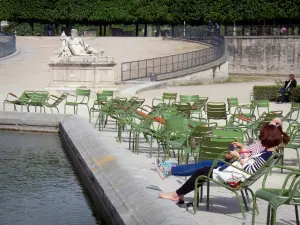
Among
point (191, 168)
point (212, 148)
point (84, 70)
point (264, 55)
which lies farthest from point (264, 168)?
point (264, 55)

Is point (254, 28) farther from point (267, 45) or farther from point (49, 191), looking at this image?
point (49, 191)

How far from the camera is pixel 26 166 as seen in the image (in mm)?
13305

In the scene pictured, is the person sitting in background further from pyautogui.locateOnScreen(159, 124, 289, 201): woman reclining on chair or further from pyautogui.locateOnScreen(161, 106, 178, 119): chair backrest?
pyautogui.locateOnScreen(159, 124, 289, 201): woman reclining on chair

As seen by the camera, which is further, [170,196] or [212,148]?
[212,148]

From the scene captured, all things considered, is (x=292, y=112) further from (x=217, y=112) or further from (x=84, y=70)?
(x=84, y=70)

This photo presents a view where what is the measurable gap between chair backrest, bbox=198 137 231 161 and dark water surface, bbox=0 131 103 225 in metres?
1.55

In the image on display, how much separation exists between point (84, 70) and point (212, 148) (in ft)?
59.1

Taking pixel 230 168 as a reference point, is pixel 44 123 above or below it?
below

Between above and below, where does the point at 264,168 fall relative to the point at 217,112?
above

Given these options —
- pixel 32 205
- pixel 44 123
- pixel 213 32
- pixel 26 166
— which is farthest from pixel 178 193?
pixel 213 32

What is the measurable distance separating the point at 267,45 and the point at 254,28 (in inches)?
103

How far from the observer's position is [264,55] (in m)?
48.7

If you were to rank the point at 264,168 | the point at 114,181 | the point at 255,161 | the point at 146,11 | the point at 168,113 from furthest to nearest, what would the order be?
1. the point at 146,11
2. the point at 168,113
3. the point at 114,181
4. the point at 255,161
5. the point at 264,168

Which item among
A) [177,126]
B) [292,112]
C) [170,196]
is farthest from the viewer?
[292,112]
